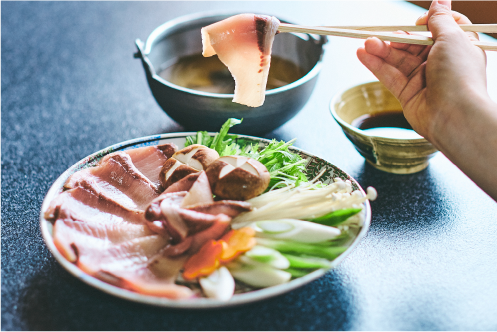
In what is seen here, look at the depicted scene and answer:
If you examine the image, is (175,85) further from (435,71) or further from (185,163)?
(435,71)

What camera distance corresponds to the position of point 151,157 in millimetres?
1197

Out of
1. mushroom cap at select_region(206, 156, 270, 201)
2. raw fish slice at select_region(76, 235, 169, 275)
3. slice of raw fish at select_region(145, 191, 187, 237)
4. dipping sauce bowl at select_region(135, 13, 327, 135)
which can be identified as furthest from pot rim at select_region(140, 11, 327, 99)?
raw fish slice at select_region(76, 235, 169, 275)

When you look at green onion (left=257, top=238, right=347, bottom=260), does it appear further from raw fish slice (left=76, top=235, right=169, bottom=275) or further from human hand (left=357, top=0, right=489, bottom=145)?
human hand (left=357, top=0, right=489, bottom=145)

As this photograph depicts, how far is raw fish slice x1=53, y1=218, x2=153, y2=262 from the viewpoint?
0.86 metres

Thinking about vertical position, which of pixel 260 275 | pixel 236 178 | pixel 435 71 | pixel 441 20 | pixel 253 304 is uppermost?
pixel 441 20

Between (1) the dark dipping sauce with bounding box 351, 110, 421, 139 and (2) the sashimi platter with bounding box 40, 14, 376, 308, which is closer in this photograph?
(2) the sashimi platter with bounding box 40, 14, 376, 308

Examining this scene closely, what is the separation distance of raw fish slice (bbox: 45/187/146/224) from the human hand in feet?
2.68

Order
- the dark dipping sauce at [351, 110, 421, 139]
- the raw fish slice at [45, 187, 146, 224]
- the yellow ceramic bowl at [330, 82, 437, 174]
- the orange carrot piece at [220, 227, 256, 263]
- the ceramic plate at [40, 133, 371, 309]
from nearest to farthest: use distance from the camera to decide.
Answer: the ceramic plate at [40, 133, 371, 309]
the orange carrot piece at [220, 227, 256, 263]
the raw fish slice at [45, 187, 146, 224]
the yellow ceramic bowl at [330, 82, 437, 174]
the dark dipping sauce at [351, 110, 421, 139]

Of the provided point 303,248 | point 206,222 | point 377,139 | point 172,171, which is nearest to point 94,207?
point 172,171

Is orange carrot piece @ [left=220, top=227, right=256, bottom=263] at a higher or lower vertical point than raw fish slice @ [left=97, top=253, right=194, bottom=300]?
higher

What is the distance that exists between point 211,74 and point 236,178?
802 mm

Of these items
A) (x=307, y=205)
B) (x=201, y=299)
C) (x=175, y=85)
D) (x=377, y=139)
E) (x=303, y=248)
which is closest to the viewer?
(x=201, y=299)

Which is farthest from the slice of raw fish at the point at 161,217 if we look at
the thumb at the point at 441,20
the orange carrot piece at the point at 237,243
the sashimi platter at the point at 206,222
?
the thumb at the point at 441,20

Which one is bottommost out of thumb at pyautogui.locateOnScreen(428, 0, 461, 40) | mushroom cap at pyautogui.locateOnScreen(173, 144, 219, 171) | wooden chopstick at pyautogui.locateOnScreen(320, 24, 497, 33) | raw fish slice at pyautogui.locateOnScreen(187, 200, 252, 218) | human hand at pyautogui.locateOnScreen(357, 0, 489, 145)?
raw fish slice at pyautogui.locateOnScreen(187, 200, 252, 218)
